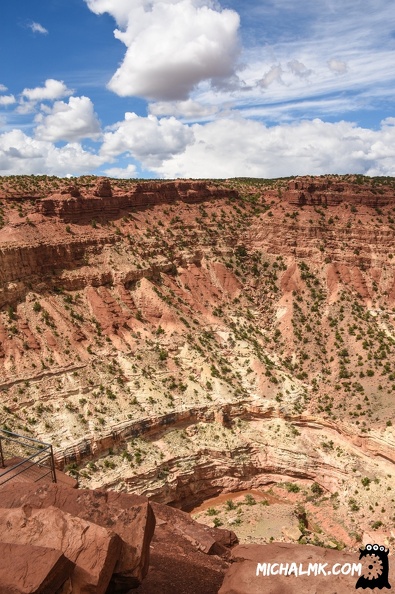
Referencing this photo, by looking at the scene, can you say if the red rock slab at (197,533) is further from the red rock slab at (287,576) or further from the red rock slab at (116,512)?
the red rock slab at (116,512)

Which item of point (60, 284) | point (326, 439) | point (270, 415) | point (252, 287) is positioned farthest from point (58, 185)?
point (326, 439)

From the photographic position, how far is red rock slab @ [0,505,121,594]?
10.5 metres

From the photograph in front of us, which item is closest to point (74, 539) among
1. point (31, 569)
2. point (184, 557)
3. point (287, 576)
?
point (31, 569)

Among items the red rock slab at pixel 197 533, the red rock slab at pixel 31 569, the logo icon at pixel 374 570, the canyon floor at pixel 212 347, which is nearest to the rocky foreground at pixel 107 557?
the red rock slab at pixel 31 569

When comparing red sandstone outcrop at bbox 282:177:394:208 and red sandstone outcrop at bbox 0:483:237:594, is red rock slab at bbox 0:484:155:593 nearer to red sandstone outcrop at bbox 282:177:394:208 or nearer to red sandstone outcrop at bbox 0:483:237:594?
red sandstone outcrop at bbox 0:483:237:594

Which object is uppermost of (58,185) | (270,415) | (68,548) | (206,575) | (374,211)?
(58,185)

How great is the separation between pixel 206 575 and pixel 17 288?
31.7 meters

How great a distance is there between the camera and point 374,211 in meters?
57.4

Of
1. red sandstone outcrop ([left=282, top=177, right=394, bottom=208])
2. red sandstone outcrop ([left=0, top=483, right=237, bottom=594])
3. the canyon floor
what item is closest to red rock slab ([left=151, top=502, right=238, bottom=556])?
red sandstone outcrop ([left=0, top=483, right=237, bottom=594])

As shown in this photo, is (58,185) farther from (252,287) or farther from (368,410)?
(368,410)

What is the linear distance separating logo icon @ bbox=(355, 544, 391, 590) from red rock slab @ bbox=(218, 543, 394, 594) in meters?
0.21

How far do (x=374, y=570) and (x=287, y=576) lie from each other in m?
2.02

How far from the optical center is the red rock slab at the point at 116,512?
11.7 metres

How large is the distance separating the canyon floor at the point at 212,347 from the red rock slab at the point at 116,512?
19.6m
